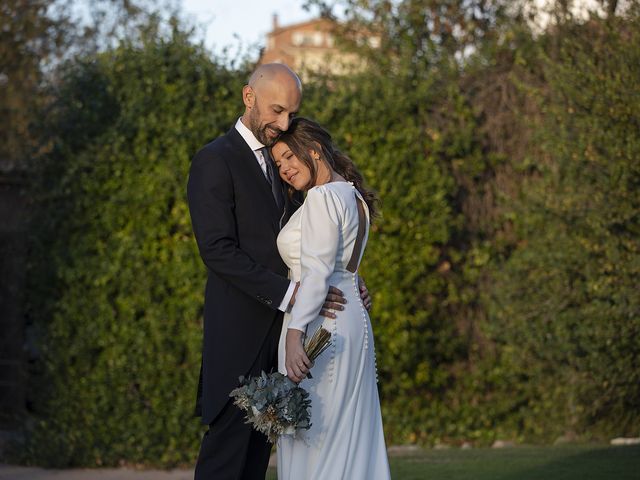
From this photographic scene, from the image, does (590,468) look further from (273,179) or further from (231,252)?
(231,252)

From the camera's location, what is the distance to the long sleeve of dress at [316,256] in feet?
13.5

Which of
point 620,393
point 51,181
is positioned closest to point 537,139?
point 620,393

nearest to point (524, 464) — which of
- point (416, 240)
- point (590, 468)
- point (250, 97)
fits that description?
point (590, 468)

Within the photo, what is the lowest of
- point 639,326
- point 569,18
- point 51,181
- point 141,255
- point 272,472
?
point 272,472

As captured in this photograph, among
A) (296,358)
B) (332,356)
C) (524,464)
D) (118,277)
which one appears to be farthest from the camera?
(118,277)

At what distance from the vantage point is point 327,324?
424 cm

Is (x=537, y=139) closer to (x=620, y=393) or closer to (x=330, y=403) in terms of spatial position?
(x=620, y=393)

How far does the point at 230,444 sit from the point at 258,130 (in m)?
1.34

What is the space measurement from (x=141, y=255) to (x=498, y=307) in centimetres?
308

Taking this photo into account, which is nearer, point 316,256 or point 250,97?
point 316,256

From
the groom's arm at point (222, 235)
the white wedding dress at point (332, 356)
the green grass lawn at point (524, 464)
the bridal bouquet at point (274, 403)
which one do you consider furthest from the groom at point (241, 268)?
the green grass lawn at point (524, 464)

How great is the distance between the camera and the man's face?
440cm

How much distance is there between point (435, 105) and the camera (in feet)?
30.1

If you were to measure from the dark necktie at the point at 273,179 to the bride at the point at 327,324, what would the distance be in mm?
98
